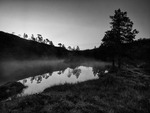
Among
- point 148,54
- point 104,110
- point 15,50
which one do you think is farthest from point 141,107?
point 15,50

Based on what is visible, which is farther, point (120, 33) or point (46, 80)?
point (120, 33)

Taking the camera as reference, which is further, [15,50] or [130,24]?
[15,50]

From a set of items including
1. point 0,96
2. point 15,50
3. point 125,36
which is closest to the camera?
point 0,96

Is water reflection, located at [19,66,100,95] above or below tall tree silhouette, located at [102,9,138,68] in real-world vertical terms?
below

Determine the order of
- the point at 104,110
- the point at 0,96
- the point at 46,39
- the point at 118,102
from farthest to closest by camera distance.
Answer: the point at 46,39 < the point at 0,96 < the point at 118,102 < the point at 104,110

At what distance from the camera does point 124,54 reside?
30.3 metres

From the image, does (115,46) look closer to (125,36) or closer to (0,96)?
(125,36)

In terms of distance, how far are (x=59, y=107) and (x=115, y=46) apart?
1031 inches

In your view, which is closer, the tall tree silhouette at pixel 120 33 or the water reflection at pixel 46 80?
the water reflection at pixel 46 80

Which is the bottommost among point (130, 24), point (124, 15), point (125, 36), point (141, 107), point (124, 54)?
point (141, 107)

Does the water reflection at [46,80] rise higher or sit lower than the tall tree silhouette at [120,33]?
lower

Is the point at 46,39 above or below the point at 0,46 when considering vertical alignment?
above

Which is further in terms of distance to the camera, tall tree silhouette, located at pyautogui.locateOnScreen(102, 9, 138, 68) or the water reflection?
tall tree silhouette, located at pyautogui.locateOnScreen(102, 9, 138, 68)

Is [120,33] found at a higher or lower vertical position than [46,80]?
higher
